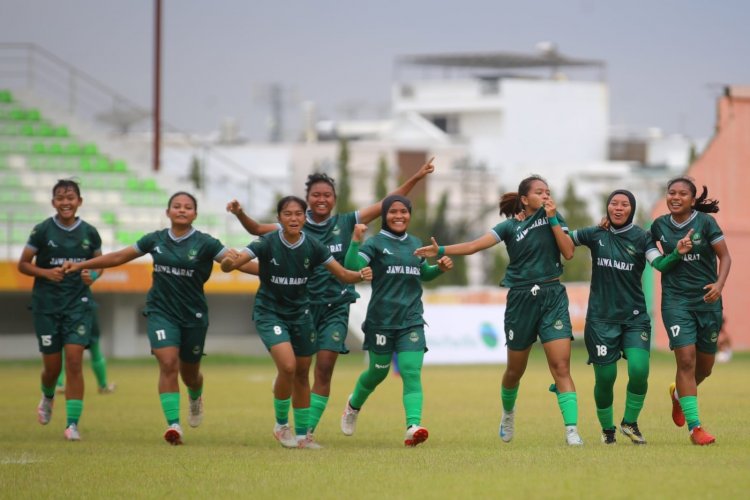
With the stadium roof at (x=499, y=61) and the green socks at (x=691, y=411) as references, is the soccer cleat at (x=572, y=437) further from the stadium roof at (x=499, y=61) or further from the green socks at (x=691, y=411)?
the stadium roof at (x=499, y=61)

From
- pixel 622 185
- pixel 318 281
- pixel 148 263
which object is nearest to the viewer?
pixel 318 281

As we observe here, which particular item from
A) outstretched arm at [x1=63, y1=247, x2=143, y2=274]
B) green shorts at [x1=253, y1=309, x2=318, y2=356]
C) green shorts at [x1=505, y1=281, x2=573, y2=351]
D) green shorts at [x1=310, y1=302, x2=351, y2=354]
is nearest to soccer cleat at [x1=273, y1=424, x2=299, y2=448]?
green shorts at [x1=253, y1=309, x2=318, y2=356]

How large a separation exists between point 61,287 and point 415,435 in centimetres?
434

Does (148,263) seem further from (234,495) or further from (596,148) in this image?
(596,148)

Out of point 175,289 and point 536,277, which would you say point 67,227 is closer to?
point 175,289

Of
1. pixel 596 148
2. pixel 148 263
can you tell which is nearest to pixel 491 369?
pixel 148 263

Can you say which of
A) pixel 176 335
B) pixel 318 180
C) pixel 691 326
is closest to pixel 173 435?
pixel 176 335

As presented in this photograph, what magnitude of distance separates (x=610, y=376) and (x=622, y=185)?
7181 cm

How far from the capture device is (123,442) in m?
13.5

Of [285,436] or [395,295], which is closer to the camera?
[395,295]

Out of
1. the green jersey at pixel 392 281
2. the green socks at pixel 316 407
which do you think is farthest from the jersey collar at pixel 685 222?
the green socks at pixel 316 407

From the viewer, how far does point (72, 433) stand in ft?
45.1

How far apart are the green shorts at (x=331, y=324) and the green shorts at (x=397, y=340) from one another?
0.41 meters

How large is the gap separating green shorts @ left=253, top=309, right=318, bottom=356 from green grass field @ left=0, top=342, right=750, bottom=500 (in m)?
0.94
